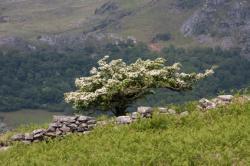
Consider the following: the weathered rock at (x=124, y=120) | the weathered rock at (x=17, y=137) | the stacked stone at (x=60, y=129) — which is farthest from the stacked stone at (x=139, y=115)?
the weathered rock at (x=17, y=137)

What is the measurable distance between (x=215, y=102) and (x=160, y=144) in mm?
6380

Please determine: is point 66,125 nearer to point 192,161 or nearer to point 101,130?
point 101,130

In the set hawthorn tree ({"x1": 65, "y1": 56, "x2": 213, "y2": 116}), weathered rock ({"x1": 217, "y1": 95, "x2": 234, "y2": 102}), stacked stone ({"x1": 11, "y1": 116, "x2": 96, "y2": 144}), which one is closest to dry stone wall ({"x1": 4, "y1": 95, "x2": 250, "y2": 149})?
stacked stone ({"x1": 11, "y1": 116, "x2": 96, "y2": 144})

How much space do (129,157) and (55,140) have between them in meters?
5.52

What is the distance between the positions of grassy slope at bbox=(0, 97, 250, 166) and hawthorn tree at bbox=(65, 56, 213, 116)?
13.5 feet

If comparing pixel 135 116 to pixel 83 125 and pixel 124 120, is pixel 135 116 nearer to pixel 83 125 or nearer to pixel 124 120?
pixel 124 120

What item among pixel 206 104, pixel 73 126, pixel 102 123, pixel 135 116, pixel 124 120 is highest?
pixel 206 104

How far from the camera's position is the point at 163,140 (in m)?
23.2

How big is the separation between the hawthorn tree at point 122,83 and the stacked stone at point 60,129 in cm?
309

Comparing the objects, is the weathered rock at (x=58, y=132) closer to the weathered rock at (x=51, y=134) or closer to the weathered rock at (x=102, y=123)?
the weathered rock at (x=51, y=134)

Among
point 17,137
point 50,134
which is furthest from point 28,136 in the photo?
point 50,134

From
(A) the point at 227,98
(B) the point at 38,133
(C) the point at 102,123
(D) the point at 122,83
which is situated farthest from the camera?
(D) the point at 122,83

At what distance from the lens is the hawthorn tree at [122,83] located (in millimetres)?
30578

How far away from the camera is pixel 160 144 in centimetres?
2262
